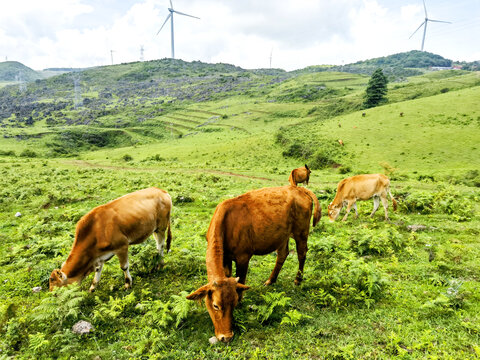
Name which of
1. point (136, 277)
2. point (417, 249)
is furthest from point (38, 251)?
point (417, 249)

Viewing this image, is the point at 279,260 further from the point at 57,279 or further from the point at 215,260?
the point at 57,279

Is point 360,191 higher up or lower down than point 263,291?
higher up

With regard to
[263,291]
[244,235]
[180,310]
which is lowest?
[263,291]

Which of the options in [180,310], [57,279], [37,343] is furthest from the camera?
[57,279]

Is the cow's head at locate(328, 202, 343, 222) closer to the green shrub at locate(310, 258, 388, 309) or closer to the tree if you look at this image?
the green shrub at locate(310, 258, 388, 309)

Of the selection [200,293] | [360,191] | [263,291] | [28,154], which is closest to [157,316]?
[200,293]

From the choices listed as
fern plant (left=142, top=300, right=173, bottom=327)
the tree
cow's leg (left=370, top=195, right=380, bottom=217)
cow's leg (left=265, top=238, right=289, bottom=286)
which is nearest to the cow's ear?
fern plant (left=142, top=300, right=173, bottom=327)

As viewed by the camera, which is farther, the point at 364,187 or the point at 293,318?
the point at 364,187

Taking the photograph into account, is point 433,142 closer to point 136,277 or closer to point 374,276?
point 374,276

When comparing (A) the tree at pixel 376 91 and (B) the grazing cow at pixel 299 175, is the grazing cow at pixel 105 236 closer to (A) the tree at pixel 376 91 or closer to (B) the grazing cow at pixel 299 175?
(B) the grazing cow at pixel 299 175

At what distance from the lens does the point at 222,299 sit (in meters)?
5.12

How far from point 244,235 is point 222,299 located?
1.73 meters

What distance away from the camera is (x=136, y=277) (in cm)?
812

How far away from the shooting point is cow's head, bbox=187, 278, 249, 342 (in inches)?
202
